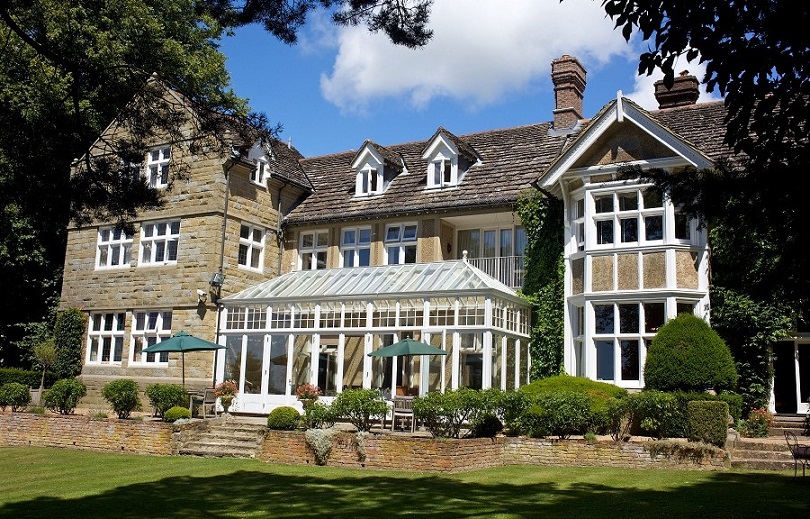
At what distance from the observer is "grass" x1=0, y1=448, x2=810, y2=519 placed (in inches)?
407

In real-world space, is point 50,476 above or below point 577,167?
below

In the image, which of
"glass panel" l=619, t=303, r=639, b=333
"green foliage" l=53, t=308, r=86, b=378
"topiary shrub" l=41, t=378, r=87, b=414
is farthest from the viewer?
"green foliage" l=53, t=308, r=86, b=378

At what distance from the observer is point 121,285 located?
89.4ft

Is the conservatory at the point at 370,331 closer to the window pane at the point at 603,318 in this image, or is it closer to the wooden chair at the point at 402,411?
the wooden chair at the point at 402,411

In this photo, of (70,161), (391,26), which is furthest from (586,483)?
(70,161)

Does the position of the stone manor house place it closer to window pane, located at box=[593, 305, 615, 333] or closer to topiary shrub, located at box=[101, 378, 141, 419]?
window pane, located at box=[593, 305, 615, 333]

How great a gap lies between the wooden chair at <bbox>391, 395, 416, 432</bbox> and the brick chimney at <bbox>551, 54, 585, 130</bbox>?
1200 centimetres

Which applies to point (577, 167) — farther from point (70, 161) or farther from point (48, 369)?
point (48, 369)

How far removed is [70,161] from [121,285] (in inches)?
671

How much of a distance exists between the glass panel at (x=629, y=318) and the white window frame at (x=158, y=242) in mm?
14434

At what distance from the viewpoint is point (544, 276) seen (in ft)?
74.3

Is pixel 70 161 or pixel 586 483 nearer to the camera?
pixel 70 161

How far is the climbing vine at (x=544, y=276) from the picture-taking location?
22125 millimetres

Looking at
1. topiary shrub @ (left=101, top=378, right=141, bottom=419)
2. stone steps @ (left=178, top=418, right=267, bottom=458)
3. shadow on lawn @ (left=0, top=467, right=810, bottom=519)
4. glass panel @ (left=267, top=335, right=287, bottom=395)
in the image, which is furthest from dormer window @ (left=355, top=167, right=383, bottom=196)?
shadow on lawn @ (left=0, top=467, right=810, bottom=519)
